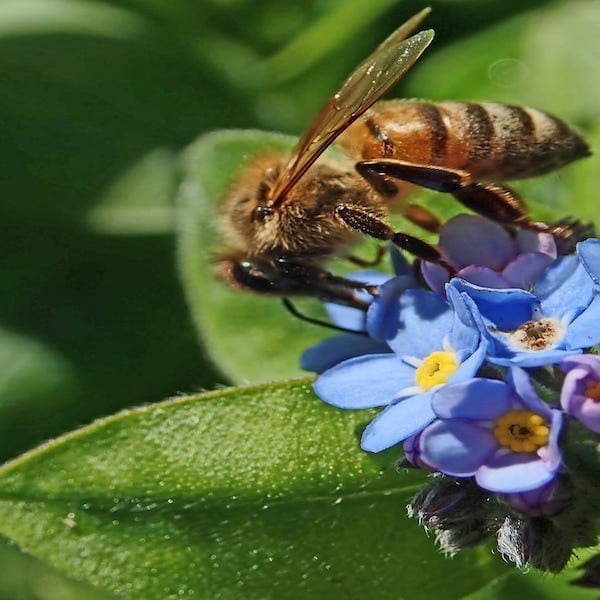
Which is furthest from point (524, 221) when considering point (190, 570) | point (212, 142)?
point (212, 142)

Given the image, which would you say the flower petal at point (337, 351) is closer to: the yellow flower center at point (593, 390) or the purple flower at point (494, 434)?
the purple flower at point (494, 434)

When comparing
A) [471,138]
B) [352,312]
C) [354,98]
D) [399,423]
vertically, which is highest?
[354,98]

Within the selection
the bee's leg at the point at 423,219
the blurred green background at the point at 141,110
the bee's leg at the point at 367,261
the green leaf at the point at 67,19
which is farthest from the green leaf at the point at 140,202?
the bee's leg at the point at 423,219

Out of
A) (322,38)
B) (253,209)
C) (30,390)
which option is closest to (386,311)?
(253,209)

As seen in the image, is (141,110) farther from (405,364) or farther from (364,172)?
(405,364)

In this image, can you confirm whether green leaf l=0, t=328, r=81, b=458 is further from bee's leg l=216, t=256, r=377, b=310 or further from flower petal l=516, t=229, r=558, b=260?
flower petal l=516, t=229, r=558, b=260

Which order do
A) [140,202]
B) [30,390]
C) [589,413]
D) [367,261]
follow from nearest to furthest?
1. [589,413]
2. [367,261]
3. [30,390]
4. [140,202]
